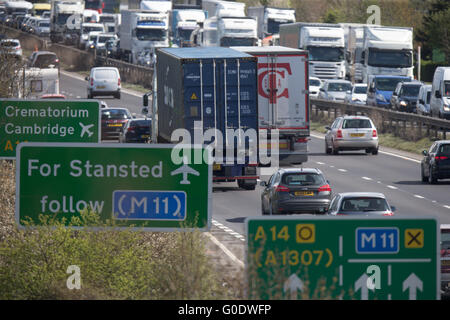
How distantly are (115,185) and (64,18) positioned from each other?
288ft

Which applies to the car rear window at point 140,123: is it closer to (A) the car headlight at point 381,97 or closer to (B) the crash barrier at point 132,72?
(A) the car headlight at point 381,97

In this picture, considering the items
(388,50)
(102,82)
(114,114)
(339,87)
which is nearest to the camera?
(114,114)

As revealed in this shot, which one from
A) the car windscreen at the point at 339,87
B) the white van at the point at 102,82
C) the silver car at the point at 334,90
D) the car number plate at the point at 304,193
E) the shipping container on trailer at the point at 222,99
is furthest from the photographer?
the white van at the point at 102,82

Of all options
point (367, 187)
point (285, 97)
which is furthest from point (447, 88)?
point (367, 187)

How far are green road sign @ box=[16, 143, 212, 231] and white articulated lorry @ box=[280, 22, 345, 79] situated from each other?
50816 mm

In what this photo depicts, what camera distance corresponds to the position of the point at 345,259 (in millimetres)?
8273

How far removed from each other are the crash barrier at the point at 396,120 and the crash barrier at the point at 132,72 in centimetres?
2037

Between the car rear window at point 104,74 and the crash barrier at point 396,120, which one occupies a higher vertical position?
the car rear window at point 104,74

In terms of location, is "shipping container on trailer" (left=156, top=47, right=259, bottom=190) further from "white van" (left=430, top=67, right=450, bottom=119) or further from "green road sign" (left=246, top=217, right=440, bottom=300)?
"green road sign" (left=246, top=217, right=440, bottom=300)

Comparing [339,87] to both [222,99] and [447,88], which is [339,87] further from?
[222,99]

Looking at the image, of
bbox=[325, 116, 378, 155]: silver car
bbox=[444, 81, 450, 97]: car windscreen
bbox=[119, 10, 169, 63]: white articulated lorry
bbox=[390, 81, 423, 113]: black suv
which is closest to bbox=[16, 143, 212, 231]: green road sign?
bbox=[325, 116, 378, 155]: silver car

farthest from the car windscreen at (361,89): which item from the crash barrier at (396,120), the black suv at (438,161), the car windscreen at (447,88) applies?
the black suv at (438,161)

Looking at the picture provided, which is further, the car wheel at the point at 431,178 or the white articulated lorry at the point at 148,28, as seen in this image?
the white articulated lorry at the point at 148,28

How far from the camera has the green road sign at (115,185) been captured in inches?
428
